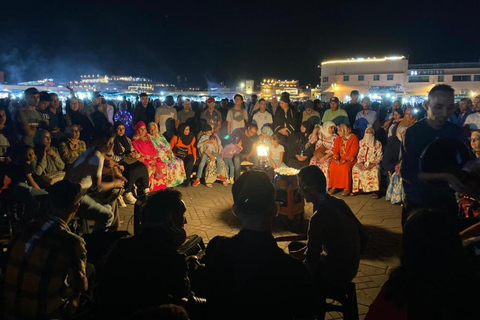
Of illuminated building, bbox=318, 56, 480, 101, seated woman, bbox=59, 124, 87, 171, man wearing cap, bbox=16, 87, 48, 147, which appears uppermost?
illuminated building, bbox=318, 56, 480, 101

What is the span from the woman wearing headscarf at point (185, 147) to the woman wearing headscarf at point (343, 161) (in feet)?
11.0

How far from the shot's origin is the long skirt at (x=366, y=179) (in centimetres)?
813

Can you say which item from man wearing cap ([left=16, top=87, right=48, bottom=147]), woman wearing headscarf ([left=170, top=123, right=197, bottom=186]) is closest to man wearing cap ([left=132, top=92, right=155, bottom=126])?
woman wearing headscarf ([left=170, top=123, right=197, bottom=186])

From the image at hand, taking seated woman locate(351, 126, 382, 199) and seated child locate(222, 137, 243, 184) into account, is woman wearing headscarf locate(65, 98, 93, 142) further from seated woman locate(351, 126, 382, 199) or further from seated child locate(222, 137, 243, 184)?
seated woman locate(351, 126, 382, 199)

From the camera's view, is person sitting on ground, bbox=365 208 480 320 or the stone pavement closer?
person sitting on ground, bbox=365 208 480 320

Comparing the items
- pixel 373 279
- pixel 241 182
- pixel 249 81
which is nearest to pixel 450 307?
pixel 241 182

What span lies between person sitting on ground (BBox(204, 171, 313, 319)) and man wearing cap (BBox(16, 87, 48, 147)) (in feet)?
20.2

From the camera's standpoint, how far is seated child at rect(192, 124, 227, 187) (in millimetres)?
9204

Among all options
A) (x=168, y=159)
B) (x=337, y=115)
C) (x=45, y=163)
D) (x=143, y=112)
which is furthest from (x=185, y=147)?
(x=337, y=115)

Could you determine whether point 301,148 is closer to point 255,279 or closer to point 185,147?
point 185,147

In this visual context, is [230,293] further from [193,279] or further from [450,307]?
[193,279]

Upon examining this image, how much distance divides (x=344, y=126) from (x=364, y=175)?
118cm

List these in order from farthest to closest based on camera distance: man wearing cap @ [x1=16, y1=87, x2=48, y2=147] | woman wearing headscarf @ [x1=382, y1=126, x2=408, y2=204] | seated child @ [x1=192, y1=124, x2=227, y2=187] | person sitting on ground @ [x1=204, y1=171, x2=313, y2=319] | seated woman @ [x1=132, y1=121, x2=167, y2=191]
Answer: seated child @ [x1=192, y1=124, x2=227, y2=187] → seated woman @ [x1=132, y1=121, x2=167, y2=191] → woman wearing headscarf @ [x1=382, y1=126, x2=408, y2=204] → man wearing cap @ [x1=16, y1=87, x2=48, y2=147] → person sitting on ground @ [x1=204, y1=171, x2=313, y2=319]

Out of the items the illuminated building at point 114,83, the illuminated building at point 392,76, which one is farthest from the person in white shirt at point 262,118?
the illuminated building at point 114,83
